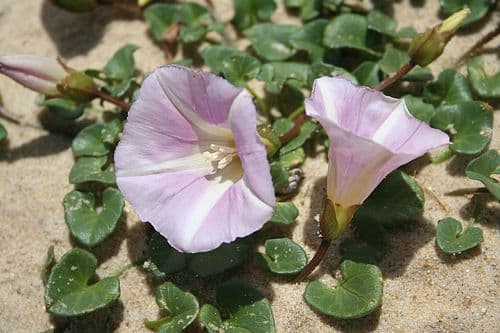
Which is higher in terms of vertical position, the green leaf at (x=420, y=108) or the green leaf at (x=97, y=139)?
the green leaf at (x=420, y=108)

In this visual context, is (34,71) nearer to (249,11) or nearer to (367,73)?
(249,11)

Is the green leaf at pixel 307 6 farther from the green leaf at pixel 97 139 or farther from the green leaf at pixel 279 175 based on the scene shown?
the green leaf at pixel 97 139

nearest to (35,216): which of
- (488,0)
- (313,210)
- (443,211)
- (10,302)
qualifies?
(10,302)

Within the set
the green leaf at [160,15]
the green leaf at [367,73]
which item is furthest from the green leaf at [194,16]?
the green leaf at [367,73]

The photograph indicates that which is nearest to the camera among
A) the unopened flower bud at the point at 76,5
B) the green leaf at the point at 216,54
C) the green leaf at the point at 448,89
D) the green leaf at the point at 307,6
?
the green leaf at the point at 448,89

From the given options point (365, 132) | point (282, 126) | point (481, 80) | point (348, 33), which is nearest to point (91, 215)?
point (282, 126)

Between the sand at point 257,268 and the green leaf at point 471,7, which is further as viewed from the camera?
the green leaf at point 471,7

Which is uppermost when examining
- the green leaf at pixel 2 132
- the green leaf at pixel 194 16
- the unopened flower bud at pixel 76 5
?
the green leaf at pixel 194 16

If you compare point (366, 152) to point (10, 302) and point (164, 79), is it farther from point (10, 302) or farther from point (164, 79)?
point (10, 302)
